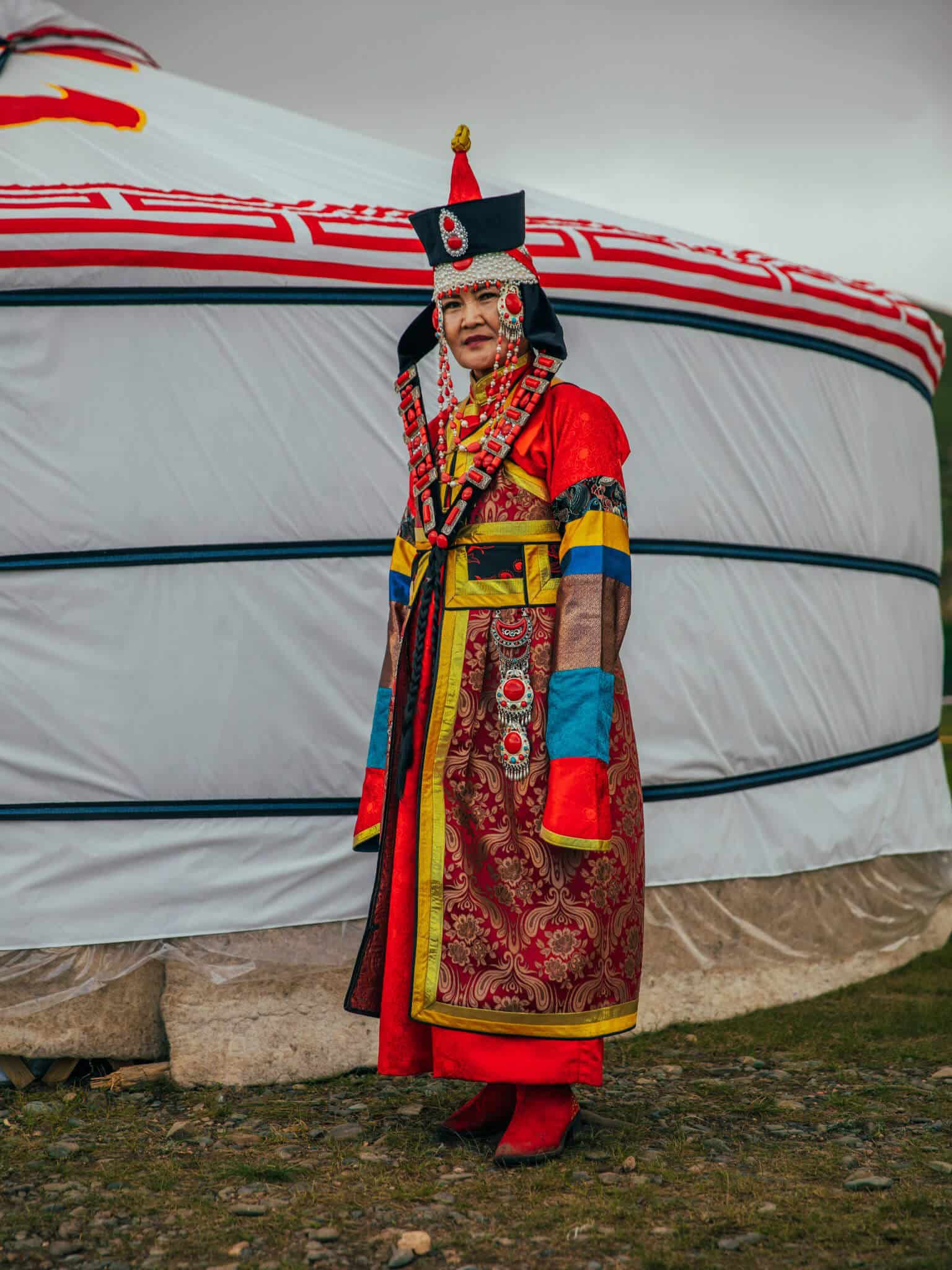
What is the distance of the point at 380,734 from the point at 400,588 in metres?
0.21

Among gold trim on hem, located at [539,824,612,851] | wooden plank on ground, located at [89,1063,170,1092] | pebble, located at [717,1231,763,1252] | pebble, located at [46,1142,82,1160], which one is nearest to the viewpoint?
pebble, located at [717,1231,763,1252]

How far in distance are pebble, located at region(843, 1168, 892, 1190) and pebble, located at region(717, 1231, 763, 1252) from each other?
0.72ft

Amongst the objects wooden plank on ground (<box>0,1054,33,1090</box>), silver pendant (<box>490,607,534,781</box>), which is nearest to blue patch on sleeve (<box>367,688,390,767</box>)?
silver pendant (<box>490,607,534,781</box>)

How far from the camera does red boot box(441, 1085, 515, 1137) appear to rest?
1834 mm

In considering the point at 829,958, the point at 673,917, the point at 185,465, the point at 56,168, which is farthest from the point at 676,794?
the point at 56,168

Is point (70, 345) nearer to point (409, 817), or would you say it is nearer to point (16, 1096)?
point (409, 817)

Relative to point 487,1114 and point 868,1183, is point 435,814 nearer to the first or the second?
point 487,1114

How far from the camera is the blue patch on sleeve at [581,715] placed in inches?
63.6

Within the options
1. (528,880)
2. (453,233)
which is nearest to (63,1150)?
(528,880)

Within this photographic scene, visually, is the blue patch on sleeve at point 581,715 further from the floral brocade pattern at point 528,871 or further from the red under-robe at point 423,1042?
the red under-robe at point 423,1042

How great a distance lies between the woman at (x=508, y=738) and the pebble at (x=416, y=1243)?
21cm

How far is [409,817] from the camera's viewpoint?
1734 millimetres

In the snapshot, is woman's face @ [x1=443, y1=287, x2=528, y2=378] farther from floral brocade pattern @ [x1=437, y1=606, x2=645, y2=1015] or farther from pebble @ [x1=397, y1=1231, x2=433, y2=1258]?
pebble @ [x1=397, y1=1231, x2=433, y2=1258]

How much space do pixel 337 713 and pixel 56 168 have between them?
1278 millimetres
